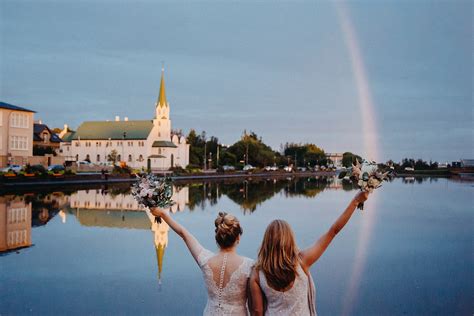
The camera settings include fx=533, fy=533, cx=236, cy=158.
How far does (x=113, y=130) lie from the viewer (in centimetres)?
9538

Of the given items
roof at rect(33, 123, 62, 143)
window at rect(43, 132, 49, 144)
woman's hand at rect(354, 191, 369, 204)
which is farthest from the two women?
window at rect(43, 132, 49, 144)

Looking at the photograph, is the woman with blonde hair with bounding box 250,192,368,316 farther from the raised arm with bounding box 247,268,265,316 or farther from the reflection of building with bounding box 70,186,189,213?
the reflection of building with bounding box 70,186,189,213

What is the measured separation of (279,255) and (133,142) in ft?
294

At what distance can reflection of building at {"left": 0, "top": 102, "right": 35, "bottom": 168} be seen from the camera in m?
53.2

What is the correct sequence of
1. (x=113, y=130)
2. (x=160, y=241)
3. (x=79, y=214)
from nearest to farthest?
(x=160, y=241), (x=79, y=214), (x=113, y=130)

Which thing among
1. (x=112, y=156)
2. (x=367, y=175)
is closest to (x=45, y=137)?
(x=112, y=156)

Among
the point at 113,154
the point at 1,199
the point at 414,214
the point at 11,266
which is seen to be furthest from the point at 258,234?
the point at 113,154

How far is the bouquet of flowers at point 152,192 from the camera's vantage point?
16.0ft

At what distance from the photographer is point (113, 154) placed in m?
88.2

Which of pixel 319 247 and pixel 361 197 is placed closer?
pixel 319 247

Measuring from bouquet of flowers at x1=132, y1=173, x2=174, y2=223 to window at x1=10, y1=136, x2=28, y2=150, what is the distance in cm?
5399

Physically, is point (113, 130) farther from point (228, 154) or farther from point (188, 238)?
point (188, 238)

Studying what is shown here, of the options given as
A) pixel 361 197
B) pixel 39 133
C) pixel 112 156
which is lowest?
pixel 361 197

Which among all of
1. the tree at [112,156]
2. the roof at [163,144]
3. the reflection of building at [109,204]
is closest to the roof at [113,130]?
the roof at [163,144]
